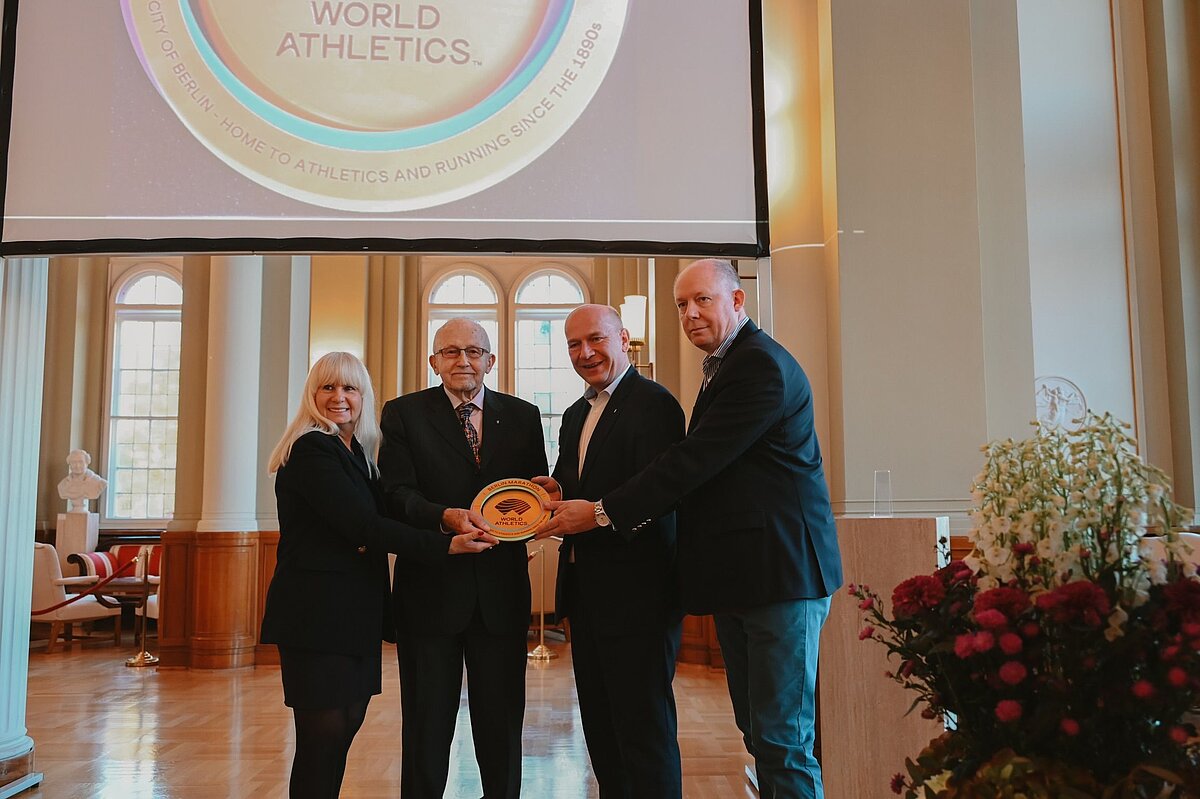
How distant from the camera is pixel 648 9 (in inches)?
142

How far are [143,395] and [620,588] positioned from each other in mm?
10529

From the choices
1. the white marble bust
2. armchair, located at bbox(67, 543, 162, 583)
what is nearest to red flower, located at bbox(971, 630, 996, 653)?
armchair, located at bbox(67, 543, 162, 583)

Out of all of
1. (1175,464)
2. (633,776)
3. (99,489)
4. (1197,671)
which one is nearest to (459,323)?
(633,776)

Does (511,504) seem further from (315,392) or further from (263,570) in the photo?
(263,570)

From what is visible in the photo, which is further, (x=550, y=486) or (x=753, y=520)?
(x=550, y=486)

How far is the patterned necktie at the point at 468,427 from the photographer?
9.15 ft

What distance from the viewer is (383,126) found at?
357cm

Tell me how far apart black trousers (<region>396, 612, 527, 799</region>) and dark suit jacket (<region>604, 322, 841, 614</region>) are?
1.72 feet

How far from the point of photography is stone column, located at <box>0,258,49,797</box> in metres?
3.51

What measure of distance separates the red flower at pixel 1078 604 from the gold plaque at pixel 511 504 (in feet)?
5.18

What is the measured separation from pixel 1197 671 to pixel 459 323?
1998 millimetres

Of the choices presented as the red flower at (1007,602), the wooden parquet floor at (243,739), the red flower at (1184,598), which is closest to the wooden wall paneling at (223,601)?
the wooden parquet floor at (243,739)

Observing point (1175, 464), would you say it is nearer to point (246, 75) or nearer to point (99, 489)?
point (246, 75)

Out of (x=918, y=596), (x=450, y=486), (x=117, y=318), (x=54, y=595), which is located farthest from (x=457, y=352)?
(x=117, y=318)
